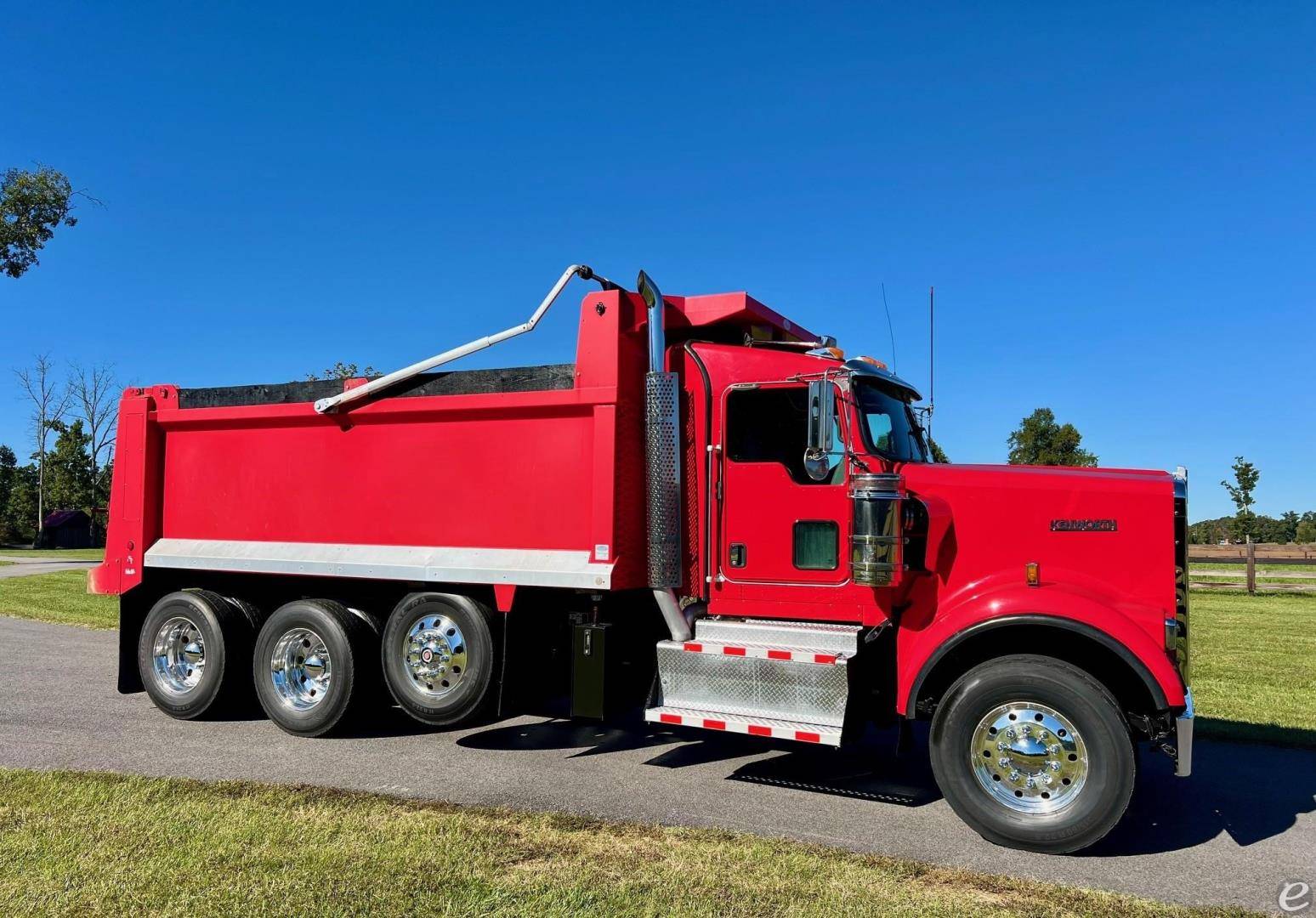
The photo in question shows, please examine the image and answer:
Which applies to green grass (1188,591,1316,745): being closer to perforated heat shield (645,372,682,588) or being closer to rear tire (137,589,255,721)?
perforated heat shield (645,372,682,588)

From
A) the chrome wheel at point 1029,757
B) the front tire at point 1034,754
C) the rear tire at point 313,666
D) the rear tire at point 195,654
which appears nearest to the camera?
the front tire at point 1034,754

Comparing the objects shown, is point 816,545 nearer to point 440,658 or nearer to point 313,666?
point 440,658

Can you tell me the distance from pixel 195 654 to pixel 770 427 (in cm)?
530

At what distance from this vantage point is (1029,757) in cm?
Result: 492

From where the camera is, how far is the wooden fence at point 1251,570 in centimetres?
2250

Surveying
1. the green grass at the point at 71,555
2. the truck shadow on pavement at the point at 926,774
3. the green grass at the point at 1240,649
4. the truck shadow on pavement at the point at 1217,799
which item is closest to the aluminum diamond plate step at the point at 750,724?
the truck shadow on pavement at the point at 926,774

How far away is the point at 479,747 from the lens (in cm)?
690

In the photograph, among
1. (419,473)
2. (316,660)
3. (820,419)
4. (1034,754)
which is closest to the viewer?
(1034,754)

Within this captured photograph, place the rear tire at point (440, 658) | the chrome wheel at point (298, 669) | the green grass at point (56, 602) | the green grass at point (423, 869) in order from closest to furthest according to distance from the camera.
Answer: the green grass at point (423, 869) → the rear tire at point (440, 658) → the chrome wheel at point (298, 669) → the green grass at point (56, 602)

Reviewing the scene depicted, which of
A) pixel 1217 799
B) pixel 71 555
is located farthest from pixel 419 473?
pixel 71 555

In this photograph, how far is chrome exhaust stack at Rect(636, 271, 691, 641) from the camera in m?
6.14

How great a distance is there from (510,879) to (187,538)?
5.24 m

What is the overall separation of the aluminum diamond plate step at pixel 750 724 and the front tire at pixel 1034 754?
24.4 inches

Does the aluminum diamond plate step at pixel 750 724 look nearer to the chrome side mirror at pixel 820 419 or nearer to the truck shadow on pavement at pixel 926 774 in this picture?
Answer: the truck shadow on pavement at pixel 926 774
